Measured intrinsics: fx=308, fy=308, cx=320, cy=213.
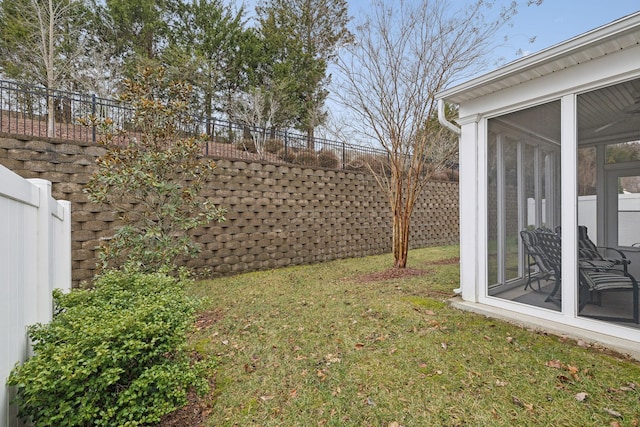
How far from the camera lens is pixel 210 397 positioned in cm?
238

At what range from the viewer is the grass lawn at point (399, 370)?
209cm

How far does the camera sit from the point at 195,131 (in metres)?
6.70

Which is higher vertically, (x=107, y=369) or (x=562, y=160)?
(x=562, y=160)

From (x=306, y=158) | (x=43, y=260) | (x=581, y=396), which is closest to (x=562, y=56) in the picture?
(x=581, y=396)

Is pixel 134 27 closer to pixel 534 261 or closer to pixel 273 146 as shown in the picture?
pixel 273 146

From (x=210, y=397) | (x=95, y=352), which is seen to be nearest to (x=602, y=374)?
(x=210, y=397)

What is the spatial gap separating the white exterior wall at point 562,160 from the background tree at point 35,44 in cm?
1027

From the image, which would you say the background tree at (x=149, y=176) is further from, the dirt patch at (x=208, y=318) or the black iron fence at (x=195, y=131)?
the dirt patch at (x=208, y=318)

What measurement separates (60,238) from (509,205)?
16.6 feet

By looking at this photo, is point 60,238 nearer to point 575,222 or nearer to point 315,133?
point 575,222

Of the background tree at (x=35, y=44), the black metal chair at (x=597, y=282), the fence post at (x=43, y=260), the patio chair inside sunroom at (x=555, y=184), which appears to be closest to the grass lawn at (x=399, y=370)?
the black metal chair at (x=597, y=282)

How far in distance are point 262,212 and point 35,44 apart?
865cm

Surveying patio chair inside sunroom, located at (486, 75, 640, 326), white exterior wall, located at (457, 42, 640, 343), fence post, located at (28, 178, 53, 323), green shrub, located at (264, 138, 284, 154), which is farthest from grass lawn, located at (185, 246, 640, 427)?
green shrub, located at (264, 138, 284, 154)

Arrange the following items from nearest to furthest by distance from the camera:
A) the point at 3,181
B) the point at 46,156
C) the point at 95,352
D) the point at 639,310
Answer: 1. the point at 3,181
2. the point at 95,352
3. the point at 639,310
4. the point at 46,156
